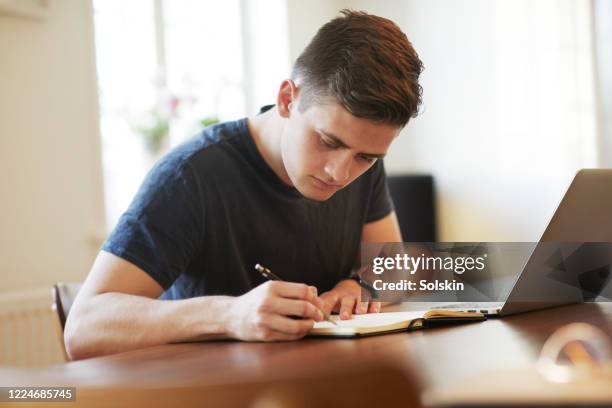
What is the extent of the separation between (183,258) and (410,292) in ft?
1.47

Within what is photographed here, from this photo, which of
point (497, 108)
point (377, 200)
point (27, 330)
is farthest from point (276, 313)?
point (497, 108)

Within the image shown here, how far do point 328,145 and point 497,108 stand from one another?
329 centimetres

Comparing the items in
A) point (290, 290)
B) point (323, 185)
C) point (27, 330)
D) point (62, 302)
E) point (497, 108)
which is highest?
point (497, 108)

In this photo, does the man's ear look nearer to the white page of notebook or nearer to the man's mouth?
the man's mouth

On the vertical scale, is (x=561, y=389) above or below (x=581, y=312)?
above

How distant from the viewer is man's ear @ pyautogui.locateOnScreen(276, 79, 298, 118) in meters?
1.55

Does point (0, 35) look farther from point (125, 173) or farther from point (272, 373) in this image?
point (272, 373)

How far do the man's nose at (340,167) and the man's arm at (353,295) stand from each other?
0.23 metres

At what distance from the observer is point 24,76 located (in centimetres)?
311

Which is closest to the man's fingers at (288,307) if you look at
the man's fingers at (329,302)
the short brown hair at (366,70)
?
the man's fingers at (329,302)

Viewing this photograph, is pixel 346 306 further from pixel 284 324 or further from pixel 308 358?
pixel 308 358

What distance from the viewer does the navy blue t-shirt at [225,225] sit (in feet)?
4.88

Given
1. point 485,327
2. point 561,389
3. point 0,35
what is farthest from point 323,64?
point 0,35

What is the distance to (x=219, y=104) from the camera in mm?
4375
